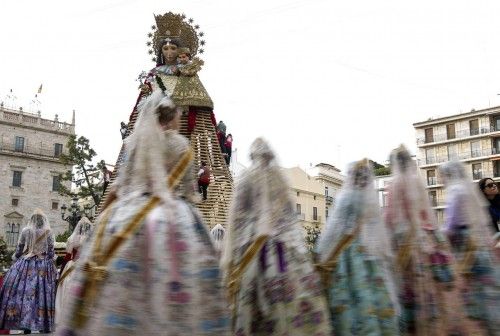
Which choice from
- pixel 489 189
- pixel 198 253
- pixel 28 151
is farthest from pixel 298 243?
pixel 28 151

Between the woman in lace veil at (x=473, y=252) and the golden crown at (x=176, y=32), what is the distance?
494cm

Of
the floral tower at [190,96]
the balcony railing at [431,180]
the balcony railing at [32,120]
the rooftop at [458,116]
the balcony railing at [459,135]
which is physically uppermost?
the rooftop at [458,116]

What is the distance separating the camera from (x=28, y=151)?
56.4 meters

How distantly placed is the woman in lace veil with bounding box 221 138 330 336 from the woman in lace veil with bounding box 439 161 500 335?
72.0 inches

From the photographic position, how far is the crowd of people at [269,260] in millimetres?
2916

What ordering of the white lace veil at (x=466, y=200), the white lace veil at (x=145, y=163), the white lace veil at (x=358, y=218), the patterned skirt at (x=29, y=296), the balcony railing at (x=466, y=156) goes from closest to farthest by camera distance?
1. the white lace veil at (x=145, y=163)
2. the white lace veil at (x=358, y=218)
3. the white lace veil at (x=466, y=200)
4. the patterned skirt at (x=29, y=296)
5. the balcony railing at (x=466, y=156)

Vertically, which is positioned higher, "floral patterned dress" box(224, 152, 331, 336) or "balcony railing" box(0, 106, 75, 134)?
"balcony railing" box(0, 106, 75, 134)

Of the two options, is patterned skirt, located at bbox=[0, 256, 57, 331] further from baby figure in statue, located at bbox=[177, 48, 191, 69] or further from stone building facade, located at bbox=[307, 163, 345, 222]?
stone building facade, located at bbox=[307, 163, 345, 222]

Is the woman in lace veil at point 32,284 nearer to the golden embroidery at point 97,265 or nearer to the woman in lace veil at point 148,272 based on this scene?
the woman in lace veil at point 148,272

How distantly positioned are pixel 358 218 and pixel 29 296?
6.74 meters

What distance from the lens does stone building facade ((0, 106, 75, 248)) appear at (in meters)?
53.8

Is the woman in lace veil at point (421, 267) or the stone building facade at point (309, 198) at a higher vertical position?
the stone building facade at point (309, 198)

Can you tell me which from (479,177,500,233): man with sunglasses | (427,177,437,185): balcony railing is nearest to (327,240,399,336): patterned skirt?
(479,177,500,233): man with sunglasses

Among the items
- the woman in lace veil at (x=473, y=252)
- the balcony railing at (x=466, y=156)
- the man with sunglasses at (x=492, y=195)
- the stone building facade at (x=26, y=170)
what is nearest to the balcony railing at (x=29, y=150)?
the stone building facade at (x=26, y=170)
